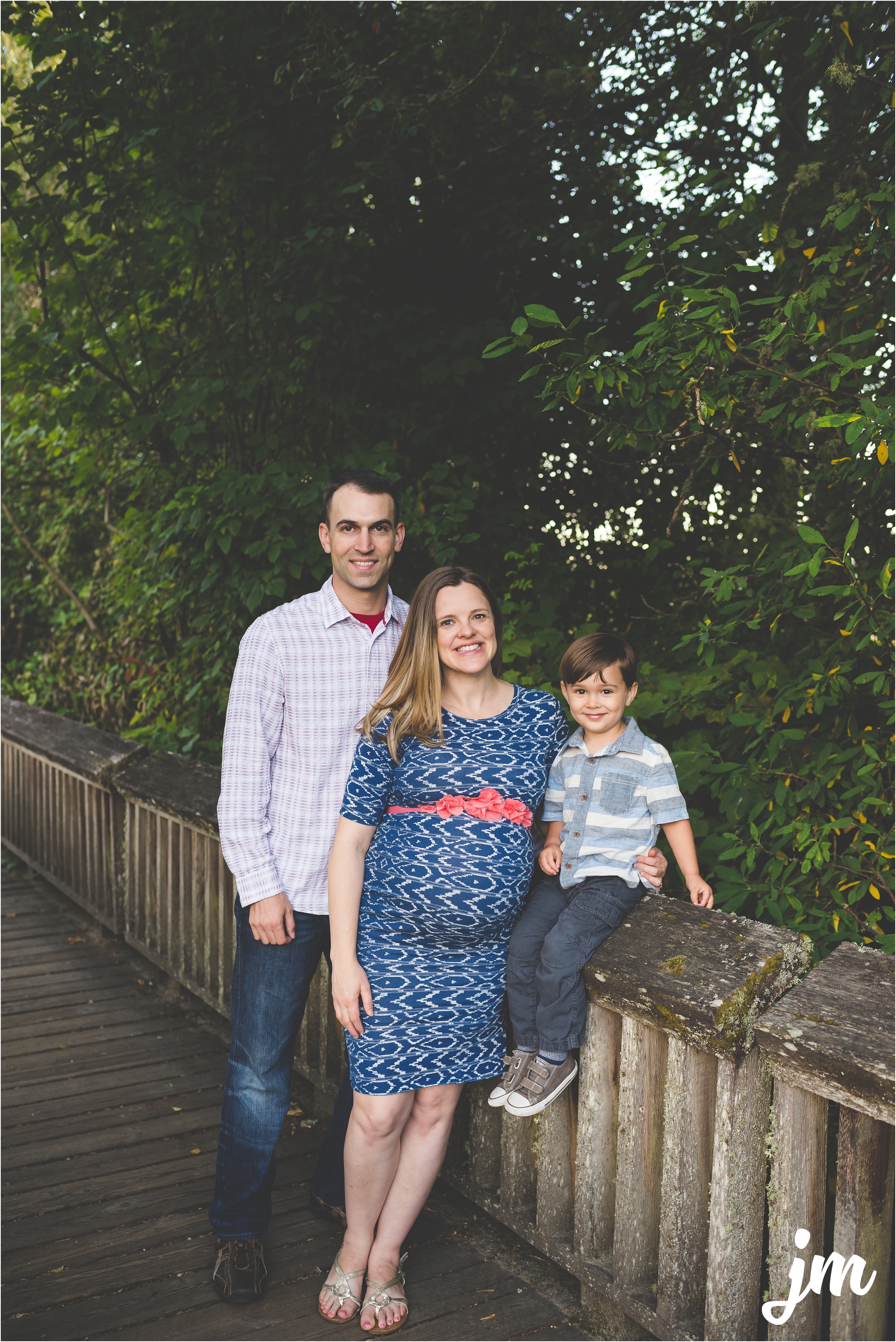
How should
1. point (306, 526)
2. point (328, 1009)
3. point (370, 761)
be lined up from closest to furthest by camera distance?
point (370, 761), point (328, 1009), point (306, 526)

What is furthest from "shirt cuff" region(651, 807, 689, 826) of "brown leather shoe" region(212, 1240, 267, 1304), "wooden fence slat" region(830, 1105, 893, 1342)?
"brown leather shoe" region(212, 1240, 267, 1304)

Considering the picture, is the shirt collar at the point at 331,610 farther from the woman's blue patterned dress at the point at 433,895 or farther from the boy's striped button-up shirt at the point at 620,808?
the boy's striped button-up shirt at the point at 620,808

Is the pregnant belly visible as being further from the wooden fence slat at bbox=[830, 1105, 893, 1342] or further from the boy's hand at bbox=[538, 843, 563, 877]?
the wooden fence slat at bbox=[830, 1105, 893, 1342]

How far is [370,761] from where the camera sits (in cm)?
231

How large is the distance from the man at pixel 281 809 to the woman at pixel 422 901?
0.76ft

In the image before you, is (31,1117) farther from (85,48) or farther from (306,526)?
(85,48)

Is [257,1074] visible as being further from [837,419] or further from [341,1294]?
[837,419]

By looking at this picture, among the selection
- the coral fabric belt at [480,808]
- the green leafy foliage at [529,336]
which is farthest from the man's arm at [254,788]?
the green leafy foliage at [529,336]

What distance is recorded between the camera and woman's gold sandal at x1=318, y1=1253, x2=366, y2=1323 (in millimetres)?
2400

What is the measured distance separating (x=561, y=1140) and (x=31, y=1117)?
79.4 inches

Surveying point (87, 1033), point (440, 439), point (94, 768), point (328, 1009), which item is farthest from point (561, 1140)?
point (440, 439)

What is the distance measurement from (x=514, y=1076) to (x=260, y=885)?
31.0 inches

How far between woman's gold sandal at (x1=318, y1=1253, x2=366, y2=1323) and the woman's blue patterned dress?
0.51 m

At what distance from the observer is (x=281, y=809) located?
2.59 meters
